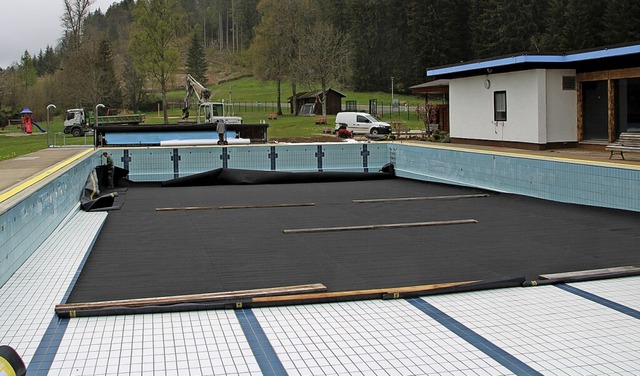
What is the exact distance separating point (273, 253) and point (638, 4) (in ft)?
136

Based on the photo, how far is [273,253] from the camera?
6.93m

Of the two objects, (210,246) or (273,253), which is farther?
(210,246)

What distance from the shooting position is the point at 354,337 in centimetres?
444

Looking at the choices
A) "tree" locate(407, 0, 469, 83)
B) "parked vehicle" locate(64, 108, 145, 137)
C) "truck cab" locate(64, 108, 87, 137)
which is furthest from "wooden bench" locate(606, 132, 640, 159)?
"tree" locate(407, 0, 469, 83)

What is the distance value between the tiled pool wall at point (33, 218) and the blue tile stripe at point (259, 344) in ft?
7.97

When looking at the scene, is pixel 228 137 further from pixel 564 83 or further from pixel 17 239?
pixel 17 239

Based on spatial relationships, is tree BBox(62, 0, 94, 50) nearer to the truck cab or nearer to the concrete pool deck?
the truck cab

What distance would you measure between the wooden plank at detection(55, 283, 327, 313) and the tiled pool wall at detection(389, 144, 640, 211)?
19.6ft

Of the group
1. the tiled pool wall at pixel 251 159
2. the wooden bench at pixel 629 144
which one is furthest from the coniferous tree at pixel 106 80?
the wooden bench at pixel 629 144

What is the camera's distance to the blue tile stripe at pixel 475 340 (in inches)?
153

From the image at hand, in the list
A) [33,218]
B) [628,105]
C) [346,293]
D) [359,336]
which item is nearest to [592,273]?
[346,293]

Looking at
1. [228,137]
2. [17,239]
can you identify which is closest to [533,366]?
[17,239]

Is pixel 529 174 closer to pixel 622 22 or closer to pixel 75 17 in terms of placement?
pixel 622 22

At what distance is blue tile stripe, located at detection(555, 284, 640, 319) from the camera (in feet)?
16.0
